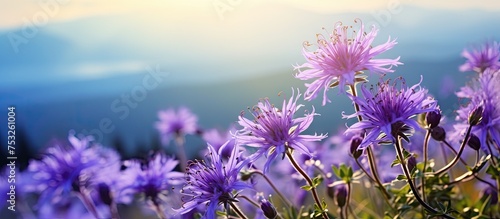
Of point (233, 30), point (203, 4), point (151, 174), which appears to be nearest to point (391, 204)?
point (151, 174)

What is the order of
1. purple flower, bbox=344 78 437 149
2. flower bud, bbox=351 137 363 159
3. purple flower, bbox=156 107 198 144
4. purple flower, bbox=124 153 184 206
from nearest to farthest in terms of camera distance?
1. purple flower, bbox=344 78 437 149
2. flower bud, bbox=351 137 363 159
3. purple flower, bbox=124 153 184 206
4. purple flower, bbox=156 107 198 144

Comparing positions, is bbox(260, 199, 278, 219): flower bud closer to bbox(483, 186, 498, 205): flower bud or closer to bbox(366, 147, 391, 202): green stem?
bbox(366, 147, 391, 202): green stem

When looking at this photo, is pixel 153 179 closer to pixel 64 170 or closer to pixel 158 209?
pixel 158 209

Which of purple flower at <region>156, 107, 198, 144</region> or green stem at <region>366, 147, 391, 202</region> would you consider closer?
green stem at <region>366, 147, 391, 202</region>

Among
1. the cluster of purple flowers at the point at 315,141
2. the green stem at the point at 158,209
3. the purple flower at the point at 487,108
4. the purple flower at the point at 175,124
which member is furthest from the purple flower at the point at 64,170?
the purple flower at the point at 487,108

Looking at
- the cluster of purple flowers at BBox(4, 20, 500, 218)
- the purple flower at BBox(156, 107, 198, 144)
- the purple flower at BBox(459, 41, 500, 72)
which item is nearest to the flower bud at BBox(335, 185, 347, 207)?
the cluster of purple flowers at BBox(4, 20, 500, 218)

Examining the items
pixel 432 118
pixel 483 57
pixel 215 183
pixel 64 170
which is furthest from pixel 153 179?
pixel 483 57

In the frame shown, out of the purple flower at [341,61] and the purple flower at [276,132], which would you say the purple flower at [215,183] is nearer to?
the purple flower at [276,132]

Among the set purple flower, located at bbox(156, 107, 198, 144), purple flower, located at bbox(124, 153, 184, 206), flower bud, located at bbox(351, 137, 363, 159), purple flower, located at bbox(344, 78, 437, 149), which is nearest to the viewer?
purple flower, located at bbox(344, 78, 437, 149)
